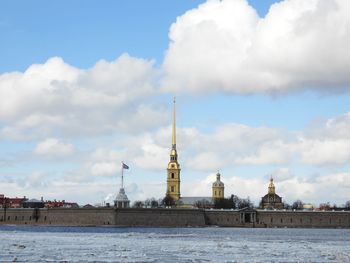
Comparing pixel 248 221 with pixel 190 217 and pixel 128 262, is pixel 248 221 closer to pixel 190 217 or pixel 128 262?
pixel 190 217

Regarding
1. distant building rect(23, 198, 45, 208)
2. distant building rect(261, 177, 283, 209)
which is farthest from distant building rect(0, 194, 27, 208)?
distant building rect(261, 177, 283, 209)

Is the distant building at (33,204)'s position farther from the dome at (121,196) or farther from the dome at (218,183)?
the dome at (218,183)

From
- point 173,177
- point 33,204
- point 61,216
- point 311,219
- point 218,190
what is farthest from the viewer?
point 218,190

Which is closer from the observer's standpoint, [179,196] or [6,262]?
[6,262]

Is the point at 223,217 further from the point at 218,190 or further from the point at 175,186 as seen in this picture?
the point at 218,190

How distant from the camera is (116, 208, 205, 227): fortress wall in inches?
5458

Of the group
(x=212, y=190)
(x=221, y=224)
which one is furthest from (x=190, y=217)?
(x=212, y=190)

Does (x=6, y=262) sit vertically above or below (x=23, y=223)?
below

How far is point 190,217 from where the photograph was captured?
14438 cm

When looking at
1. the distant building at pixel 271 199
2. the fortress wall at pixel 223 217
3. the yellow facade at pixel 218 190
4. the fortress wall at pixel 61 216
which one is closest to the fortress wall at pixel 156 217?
the fortress wall at pixel 61 216

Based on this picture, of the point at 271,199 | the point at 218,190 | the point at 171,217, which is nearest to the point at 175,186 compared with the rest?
the point at 218,190

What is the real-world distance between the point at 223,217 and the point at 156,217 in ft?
45.5

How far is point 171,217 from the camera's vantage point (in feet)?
465

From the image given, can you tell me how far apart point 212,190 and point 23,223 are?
168 ft
